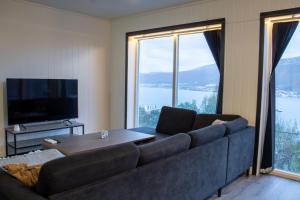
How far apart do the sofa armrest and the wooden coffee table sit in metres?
1.30

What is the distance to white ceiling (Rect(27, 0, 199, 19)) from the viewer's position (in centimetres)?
460

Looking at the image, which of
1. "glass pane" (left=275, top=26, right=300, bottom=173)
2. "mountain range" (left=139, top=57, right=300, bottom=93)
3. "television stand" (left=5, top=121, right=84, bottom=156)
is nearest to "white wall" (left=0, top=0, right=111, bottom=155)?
"television stand" (left=5, top=121, right=84, bottom=156)

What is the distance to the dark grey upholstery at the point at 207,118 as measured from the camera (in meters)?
3.95

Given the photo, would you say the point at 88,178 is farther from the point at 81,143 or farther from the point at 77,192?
the point at 81,143

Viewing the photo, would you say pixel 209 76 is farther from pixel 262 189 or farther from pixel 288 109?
pixel 262 189

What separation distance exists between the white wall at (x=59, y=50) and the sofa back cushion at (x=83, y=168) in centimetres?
339

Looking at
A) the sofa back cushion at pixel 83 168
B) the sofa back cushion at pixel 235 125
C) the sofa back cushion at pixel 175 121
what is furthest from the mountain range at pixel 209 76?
the sofa back cushion at pixel 83 168

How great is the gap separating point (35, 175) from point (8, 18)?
3.62 m

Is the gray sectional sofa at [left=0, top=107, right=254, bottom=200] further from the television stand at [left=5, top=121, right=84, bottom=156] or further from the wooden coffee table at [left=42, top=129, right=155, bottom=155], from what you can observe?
the television stand at [left=5, top=121, right=84, bottom=156]

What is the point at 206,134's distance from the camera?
2838 millimetres

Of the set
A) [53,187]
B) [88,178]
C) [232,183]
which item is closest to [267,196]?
[232,183]

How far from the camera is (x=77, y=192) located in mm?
1637

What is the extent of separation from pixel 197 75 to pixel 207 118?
101 cm

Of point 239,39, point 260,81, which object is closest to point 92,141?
point 260,81
